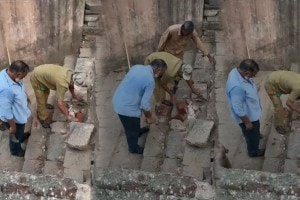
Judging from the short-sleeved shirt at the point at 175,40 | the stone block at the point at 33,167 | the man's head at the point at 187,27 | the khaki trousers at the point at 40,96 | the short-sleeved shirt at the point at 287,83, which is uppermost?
the man's head at the point at 187,27

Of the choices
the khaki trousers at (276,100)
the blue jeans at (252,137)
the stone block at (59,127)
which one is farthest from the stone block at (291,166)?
the stone block at (59,127)

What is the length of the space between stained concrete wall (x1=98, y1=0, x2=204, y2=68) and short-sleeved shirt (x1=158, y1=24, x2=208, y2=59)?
676 millimetres

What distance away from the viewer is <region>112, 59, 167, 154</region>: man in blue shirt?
25.5 ft

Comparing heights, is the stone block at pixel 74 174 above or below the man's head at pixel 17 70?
below

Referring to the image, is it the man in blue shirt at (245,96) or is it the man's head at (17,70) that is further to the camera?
the man's head at (17,70)

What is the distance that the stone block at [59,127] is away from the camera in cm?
904

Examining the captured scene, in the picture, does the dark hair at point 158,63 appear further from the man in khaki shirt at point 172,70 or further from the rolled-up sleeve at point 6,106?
the rolled-up sleeve at point 6,106

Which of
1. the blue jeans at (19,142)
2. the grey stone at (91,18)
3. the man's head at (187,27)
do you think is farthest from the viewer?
the grey stone at (91,18)

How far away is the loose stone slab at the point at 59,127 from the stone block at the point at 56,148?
7 centimetres

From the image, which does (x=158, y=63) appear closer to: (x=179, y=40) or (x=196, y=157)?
(x=179, y=40)

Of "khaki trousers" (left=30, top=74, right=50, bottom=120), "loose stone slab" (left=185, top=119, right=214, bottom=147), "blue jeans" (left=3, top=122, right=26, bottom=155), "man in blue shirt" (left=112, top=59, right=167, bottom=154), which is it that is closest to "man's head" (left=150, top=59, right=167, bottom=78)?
"man in blue shirt" (left=112, top=59, right=167, bottom=154)

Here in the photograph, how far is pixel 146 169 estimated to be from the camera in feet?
27.4

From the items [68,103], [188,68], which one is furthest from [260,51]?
[68,103]

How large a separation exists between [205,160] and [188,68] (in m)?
1.26
